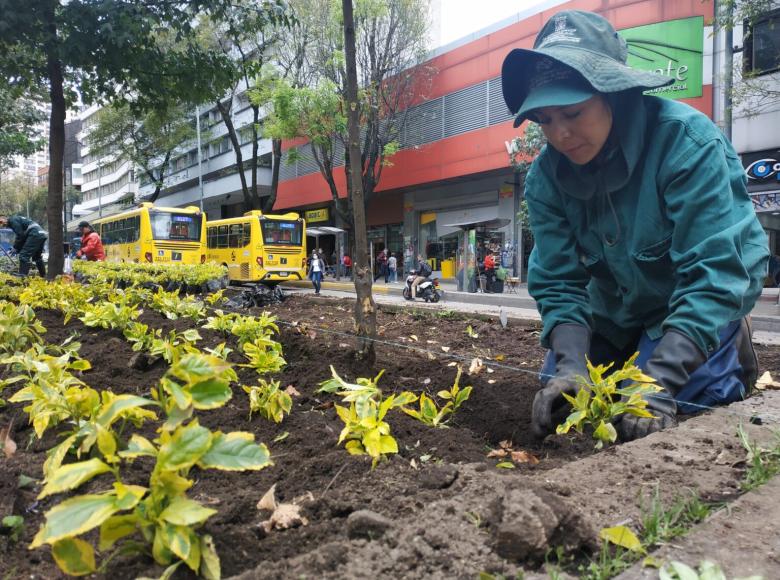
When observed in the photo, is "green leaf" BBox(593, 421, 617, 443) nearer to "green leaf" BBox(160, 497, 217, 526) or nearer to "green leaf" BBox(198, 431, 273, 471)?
"green leaf" BBox(198, 431, 273, 471)

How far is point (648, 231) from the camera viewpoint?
6.93 ft

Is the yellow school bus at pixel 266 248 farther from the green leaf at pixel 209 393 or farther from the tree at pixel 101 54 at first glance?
the green leaf at pixel 209 393

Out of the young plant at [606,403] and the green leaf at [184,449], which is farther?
the young plant at [606,403]

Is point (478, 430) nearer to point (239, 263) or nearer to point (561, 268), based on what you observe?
point (561, 268)

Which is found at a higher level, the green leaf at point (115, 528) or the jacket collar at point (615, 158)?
the jacket collar at point (615, 158)

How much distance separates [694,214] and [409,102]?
2025cm

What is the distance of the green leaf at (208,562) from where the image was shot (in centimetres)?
97

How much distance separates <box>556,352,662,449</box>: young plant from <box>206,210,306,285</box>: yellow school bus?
17.1m

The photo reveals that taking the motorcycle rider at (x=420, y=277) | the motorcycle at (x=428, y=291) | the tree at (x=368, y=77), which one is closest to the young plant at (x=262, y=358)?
the motorcycle at (x=428, y=291)

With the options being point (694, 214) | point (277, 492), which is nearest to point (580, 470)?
point (277, 492)

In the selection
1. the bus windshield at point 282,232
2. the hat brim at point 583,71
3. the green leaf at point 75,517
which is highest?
the bus windshield at point 282,232

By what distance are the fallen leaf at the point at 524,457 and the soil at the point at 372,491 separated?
0.03 metres

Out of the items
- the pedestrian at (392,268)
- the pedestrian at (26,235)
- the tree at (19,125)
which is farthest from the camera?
the pedestrian at (392,268)

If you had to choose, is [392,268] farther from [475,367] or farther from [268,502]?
[268,502]
